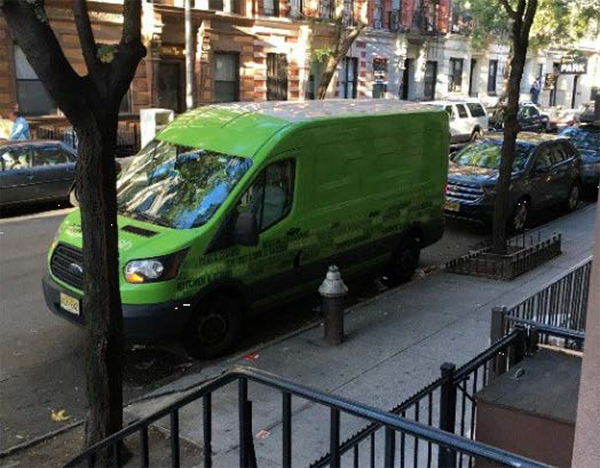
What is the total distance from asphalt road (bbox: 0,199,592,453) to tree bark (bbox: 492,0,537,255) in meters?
1.29

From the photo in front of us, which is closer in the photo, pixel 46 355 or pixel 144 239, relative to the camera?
pixel 144 239

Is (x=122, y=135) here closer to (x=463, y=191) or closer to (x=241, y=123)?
(x=463, y=191)

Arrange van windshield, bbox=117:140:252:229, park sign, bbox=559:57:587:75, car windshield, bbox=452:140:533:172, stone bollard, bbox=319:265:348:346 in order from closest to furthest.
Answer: van windshield, bbox=117:140:252:229 < stone bollard, bbox=319:265:348:346 < car windshield, bbox=452:140:533:172 < park sign, bbox=559:57:587:75

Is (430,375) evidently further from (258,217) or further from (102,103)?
(102,103)

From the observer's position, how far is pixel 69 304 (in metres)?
6.75

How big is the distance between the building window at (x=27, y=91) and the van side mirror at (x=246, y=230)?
16.9 meters

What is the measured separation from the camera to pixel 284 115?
7828 mm

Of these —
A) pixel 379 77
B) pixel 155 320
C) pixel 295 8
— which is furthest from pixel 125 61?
pixel 379 77

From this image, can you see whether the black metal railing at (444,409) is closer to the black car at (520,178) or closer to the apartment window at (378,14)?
the black car at (520,178)

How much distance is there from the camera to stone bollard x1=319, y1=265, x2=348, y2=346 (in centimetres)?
719

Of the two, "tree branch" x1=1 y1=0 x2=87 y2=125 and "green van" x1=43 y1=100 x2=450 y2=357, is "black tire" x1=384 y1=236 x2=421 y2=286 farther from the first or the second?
"tree branch" x1=1 y1=0 x2=87 y2=125

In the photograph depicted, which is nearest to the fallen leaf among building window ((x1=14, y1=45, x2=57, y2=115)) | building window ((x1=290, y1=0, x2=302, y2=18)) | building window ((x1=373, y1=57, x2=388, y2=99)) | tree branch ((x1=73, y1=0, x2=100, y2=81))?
tree branch ((x1=73, y1=0, x2=100, y2=81))

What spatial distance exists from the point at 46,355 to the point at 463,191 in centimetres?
836

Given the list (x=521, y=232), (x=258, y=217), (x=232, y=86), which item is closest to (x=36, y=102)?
(x=232, y=86)
